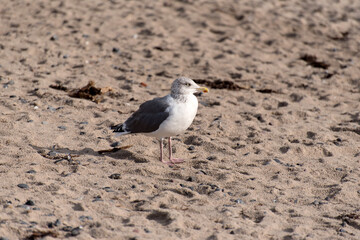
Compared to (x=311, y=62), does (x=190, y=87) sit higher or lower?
higher

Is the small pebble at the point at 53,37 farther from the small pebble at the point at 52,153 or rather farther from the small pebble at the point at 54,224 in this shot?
the small pebble at the point at 54,224

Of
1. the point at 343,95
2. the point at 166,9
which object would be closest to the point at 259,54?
the point at 343,95

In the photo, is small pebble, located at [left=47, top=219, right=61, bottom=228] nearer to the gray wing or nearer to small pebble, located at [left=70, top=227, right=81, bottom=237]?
small pebble, located at [left=70, top=227, right=81, bottom=237]

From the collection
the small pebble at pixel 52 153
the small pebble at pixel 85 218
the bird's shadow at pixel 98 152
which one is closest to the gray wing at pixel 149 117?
the bird's shadow at pixel 98 152

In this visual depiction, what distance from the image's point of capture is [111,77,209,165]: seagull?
6316 millimetres

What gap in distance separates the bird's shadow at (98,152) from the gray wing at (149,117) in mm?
292

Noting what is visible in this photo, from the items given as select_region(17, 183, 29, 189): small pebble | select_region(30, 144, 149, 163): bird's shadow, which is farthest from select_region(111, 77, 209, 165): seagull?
select_region(17, 183, 29, 189): small pebble

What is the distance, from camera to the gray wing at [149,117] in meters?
6.37

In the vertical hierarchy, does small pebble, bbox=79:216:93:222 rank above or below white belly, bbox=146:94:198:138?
below

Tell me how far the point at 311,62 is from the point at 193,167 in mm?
4834

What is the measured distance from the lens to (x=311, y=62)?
408 inches

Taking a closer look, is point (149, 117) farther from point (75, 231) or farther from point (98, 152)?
point (75, 231)

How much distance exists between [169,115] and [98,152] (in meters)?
1.01

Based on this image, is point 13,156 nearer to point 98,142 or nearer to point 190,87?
point 98,142
